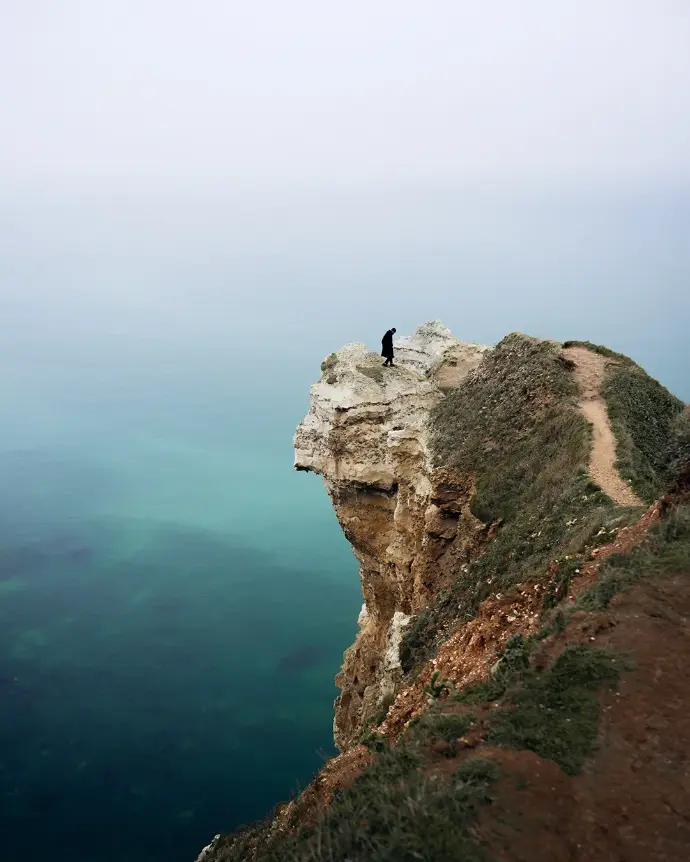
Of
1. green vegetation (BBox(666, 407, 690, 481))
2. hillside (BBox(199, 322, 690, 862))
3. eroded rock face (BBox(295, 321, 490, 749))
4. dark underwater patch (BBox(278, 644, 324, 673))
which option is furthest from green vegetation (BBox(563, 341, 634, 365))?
dark underwater patch (BBox(278, 644, 324, 673))

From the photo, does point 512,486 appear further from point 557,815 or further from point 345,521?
point 557,815

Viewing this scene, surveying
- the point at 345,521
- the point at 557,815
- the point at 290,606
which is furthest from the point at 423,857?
the point at 290,606

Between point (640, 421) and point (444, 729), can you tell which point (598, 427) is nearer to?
point (640, 421)

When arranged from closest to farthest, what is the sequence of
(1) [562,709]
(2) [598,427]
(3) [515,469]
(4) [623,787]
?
(4) [623,787]
(1) [562,709]
(2) [598,427]
(3) [515,469]

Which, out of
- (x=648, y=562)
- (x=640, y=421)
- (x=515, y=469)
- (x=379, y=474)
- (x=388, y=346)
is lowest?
(x=648, y=562)

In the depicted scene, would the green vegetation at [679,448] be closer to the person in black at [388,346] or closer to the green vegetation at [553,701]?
the green vegetation at [553,701]

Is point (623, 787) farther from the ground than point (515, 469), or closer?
closer

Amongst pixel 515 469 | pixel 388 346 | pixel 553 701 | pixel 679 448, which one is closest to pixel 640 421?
pixel 515 469
